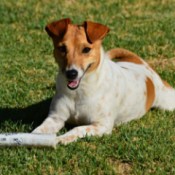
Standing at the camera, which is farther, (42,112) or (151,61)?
(151,61)

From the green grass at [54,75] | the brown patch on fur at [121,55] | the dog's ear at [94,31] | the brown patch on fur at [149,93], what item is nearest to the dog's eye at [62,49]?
the dog's ear at [94,31]

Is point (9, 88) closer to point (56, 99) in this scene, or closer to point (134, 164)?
point (56, 99)

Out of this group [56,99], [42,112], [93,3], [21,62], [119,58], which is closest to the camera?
[56,99]

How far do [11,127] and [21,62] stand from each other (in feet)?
9.34

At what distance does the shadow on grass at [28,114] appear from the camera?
7.43m

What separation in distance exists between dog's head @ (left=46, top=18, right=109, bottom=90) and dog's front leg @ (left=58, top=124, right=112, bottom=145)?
1.55ft

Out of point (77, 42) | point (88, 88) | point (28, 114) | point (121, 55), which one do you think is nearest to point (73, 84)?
Result: point (88, 88)

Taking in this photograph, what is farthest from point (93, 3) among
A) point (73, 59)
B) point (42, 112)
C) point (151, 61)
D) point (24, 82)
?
point (73, 59)

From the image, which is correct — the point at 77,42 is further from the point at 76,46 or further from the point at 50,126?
the point at 50,126

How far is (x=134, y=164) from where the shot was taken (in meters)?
6.21

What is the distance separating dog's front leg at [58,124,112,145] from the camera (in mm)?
6645

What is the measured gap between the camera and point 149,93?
25.3 feet

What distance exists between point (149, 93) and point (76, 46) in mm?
1441

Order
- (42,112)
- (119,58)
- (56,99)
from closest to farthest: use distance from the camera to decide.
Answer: (56,99), (42,112), (119,58)
